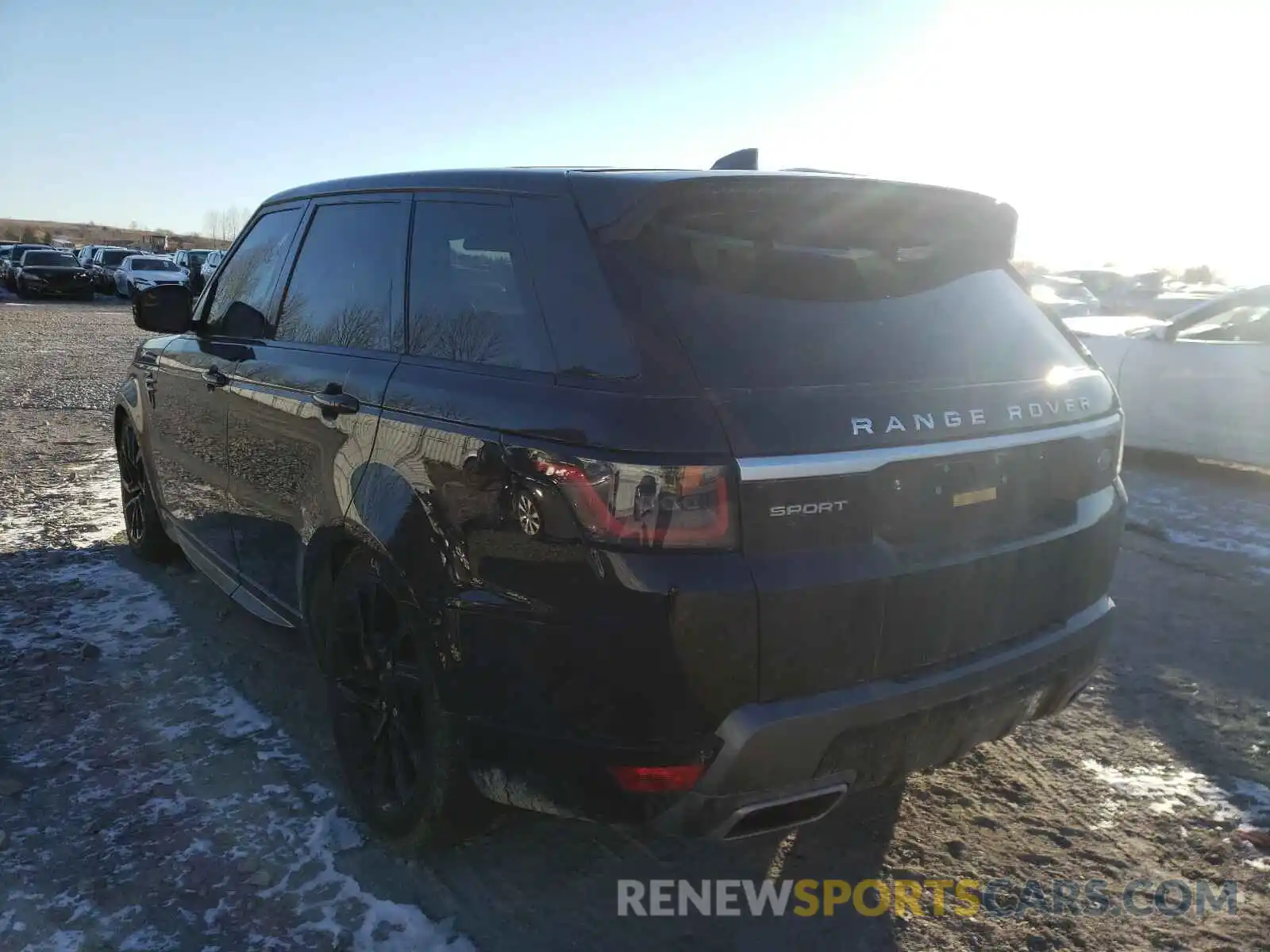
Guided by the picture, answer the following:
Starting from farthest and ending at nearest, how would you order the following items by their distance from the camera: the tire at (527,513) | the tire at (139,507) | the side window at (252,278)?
the tire at (139,507), the side window at (252,278), the tire at (527,513)

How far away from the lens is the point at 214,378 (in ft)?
12.9

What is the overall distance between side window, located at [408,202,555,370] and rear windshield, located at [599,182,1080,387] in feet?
0.96

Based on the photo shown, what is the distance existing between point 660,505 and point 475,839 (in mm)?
1428

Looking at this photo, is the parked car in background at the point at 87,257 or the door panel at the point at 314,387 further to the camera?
the parked car in background at the point at 87,257

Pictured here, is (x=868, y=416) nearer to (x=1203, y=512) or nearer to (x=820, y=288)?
(x=820, y=288)

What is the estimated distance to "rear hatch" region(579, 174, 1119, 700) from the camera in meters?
2.11

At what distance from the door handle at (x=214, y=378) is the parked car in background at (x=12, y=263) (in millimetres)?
34447

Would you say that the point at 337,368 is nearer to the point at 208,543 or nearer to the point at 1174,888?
the point at 208,543

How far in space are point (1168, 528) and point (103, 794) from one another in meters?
6.12

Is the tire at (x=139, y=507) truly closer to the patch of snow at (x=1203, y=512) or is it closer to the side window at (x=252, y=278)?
the side window at (x=252, y=278)

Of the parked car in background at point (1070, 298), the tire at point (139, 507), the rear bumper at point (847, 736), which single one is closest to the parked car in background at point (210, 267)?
the tire at point (139, 507)

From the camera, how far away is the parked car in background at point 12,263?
108 ft

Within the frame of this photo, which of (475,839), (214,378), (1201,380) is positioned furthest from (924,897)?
(1201,380)

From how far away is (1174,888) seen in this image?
2.72m
